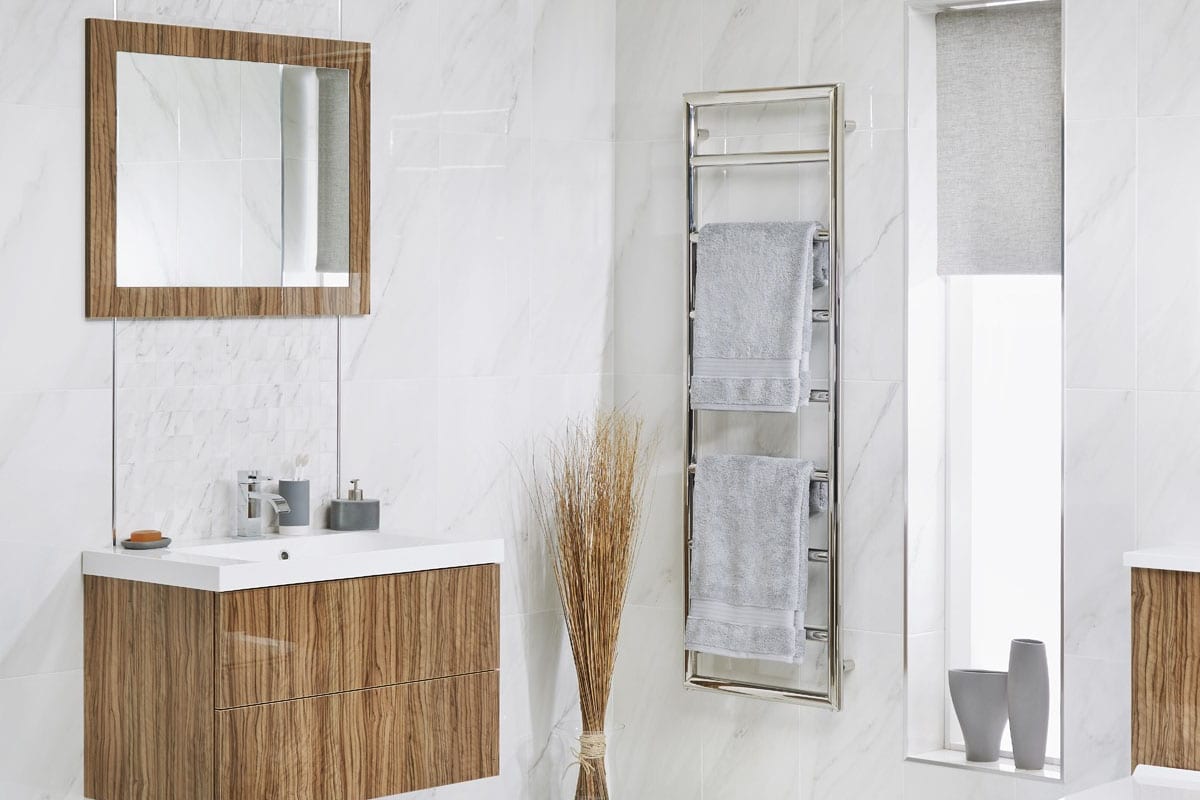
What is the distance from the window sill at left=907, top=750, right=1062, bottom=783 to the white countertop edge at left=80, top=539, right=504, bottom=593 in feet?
4.14

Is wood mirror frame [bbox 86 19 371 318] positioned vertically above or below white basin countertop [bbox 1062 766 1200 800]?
above

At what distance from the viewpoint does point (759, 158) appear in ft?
12.1

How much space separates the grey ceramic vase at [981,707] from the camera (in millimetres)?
3410

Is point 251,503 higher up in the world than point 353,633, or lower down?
higher up

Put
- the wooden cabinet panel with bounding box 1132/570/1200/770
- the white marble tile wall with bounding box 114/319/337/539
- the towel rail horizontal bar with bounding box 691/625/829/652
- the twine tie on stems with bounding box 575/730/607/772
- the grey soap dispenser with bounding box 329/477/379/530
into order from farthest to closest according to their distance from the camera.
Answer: the twine tie on stems with bounding box 575/730/607/772 → the towel rail horizontal bar with bounding box 691/625/829/652 → the grey soap dispenser with bounding box 329/477/379/530 → the white marble tile wall with bounding box 114/319/337/539 → the wooden cabinet panel with bounding box 1132/570/1200/770

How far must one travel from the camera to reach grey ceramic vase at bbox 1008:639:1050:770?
3.35 m

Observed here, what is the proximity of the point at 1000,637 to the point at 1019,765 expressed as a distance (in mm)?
349

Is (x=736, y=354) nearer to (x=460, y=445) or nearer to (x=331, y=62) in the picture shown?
(x=460, y=445)

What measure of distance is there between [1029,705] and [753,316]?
1200 mm

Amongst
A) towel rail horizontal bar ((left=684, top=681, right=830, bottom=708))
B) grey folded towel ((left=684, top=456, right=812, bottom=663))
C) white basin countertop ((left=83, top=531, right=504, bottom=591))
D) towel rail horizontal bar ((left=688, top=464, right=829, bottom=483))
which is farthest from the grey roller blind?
white basin countertop ((left=83, top=531, right=504, bottom=591))

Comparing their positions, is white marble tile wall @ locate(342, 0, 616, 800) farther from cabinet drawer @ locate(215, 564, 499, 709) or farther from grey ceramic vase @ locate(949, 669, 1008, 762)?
grey ceramic vase @ locate(949, 669, 1008, 762)

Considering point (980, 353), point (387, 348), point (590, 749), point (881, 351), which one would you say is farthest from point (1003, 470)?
point (387, 348)

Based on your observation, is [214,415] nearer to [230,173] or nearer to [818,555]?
[230,173]

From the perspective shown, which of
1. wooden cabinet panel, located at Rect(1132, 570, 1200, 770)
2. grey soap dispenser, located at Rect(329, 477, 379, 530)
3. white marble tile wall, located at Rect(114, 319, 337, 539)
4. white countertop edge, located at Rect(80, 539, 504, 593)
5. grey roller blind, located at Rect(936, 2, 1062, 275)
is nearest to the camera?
white countertop edge, located at Rect(80, 539, 504, 593)
